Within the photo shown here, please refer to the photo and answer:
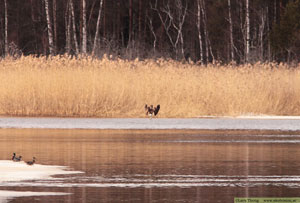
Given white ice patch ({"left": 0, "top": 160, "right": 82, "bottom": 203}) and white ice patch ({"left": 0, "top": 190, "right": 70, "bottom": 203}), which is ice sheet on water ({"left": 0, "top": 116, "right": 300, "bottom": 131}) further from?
white ice patch ({"left": 0, "top": 190, "right": 70, "bottom": 203})

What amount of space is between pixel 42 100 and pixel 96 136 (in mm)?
7121

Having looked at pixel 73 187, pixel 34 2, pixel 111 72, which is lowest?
pixel 73 187

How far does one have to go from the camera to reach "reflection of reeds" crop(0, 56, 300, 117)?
25.6 m

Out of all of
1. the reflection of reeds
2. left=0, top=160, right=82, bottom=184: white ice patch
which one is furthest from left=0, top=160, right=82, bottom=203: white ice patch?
the reflection of reeds

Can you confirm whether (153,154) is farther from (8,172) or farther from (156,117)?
(156,117)

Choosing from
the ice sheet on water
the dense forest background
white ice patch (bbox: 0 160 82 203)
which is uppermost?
the dense forest background

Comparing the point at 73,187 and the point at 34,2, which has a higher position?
the point at 34,2

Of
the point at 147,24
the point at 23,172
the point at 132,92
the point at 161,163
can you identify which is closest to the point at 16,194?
the point at 23,172

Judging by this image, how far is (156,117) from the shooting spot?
25.0 metres

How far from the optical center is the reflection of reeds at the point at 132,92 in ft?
84.1

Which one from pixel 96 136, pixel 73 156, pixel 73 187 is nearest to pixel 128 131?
pixel 96 136

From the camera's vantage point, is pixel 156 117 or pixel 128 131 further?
pixel 156 117

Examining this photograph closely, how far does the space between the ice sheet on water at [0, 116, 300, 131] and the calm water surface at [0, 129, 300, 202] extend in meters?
1.15

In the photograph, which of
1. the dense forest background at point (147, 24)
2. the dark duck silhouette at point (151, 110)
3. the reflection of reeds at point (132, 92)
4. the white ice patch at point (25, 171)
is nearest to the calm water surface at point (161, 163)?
the white ice patch at point (25, 171)
